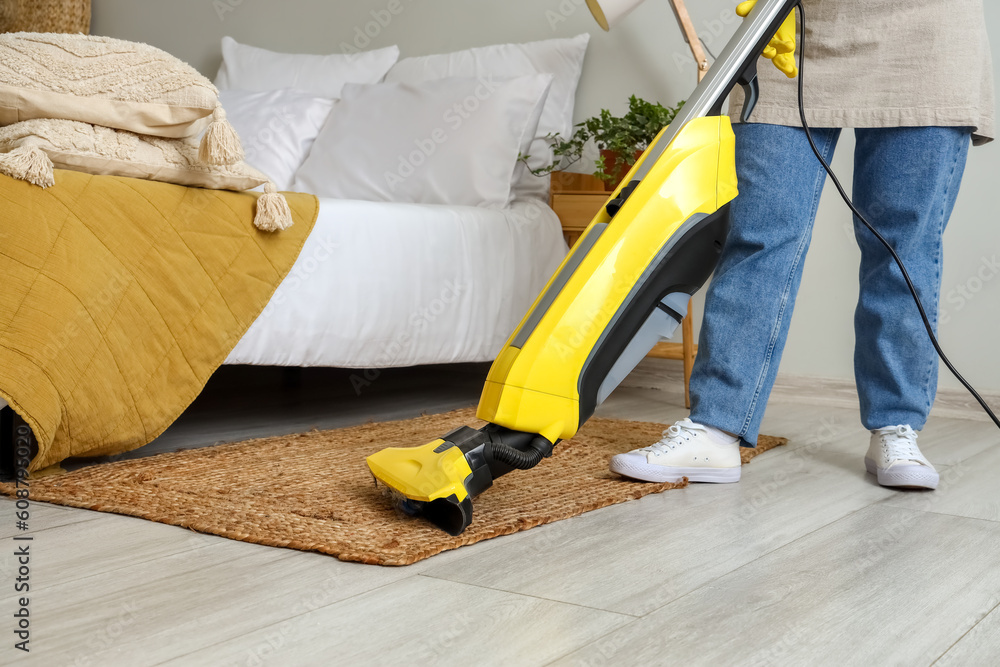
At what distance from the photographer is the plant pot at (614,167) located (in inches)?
82.1

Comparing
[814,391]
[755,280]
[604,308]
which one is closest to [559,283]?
[604,308]

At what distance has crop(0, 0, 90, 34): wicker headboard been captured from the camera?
335cm

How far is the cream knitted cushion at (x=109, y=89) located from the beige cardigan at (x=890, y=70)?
2.65 ft

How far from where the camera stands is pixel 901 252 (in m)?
1.34

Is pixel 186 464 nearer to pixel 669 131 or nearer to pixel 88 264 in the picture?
pixel 88 264

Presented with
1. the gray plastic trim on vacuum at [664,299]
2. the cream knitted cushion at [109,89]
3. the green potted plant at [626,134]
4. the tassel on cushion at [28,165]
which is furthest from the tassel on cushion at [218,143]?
the green potted plant at [626,134]

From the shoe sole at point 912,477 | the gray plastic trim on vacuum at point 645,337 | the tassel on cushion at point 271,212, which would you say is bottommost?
the shoe sole at point 912,477

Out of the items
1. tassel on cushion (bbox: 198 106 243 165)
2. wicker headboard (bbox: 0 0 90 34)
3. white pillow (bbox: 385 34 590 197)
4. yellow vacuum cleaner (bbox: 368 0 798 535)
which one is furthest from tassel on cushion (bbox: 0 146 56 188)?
wicker headboard (bbox: 0 0 90 34)

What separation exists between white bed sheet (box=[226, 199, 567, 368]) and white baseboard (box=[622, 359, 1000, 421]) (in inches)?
18.4

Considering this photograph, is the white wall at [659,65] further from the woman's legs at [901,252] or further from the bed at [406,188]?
the woman's legs at [901,252]

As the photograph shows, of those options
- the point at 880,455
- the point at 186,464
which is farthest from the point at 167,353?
the point at 880,455

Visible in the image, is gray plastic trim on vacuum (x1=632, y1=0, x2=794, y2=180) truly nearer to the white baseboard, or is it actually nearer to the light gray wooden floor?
the light gray wooden floor

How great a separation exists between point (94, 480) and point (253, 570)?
42 cm

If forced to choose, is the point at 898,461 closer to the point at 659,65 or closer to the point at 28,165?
the point at 28,165
